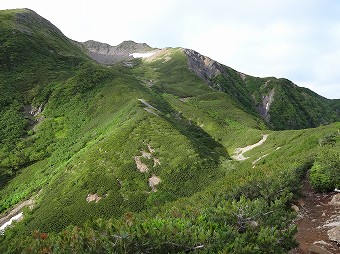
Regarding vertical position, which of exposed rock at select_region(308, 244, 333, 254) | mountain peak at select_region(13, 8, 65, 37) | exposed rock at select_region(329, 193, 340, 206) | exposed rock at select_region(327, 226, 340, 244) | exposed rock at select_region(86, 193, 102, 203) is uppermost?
mountain peak at select_region(13, 8, 65, 37)

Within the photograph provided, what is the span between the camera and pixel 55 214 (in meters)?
37.1

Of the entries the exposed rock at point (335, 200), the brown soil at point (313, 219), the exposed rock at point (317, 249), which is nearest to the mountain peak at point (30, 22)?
the brown soil at point (313, 219)

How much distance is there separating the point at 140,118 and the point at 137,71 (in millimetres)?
139602

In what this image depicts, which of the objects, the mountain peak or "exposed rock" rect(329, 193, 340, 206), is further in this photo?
the mountain peak

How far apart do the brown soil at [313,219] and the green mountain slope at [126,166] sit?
1.04m

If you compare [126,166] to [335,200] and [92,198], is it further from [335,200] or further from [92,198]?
[335,200]

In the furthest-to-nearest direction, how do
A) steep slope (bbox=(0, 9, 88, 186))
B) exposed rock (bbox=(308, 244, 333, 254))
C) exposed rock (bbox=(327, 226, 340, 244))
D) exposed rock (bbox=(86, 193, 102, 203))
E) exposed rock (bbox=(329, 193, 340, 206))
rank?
1. steep slope (bbox=(0, 9, 88, 186))
2. exposed rock (bbox=(86, 193, 102, 203))
3. exposed rock (bbox=(329, 193, 340, 206))
4. exposed rock (bbox=(327, 226, 340, 244))
5. exposed rock (bbox=(308, 244, 333, 254))

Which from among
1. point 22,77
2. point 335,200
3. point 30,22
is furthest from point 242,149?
point 30,22

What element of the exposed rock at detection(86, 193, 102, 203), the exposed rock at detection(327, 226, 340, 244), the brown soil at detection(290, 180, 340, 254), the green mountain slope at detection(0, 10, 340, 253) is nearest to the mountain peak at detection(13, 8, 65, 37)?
the green mountain slope at detection(0, 10, 340, 253)

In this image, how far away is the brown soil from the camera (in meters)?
15.0

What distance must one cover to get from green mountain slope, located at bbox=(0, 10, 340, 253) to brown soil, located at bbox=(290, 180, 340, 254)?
3.40 feet

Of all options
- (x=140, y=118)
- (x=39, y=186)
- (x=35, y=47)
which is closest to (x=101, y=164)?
(x=39, y=186)

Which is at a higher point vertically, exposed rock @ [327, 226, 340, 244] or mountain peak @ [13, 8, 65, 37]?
mountain peak @ [13, 8, 65, 37]

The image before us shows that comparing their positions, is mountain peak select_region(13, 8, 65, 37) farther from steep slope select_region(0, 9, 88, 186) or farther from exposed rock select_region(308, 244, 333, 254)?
exposed rock select_region(308, 244, 333, 254)
